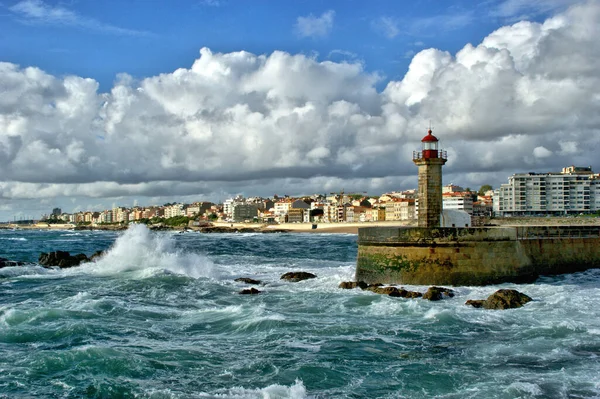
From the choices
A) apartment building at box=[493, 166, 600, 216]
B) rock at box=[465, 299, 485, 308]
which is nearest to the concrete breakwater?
rock at box=[465, 299, 485, 308]

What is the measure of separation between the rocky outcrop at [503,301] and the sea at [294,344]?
353 mm

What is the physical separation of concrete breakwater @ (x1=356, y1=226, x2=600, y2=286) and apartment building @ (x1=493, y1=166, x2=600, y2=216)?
9752 centimetres

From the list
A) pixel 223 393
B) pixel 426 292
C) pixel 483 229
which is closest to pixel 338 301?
pixel 426 292

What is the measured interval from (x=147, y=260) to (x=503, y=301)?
57.0 feet

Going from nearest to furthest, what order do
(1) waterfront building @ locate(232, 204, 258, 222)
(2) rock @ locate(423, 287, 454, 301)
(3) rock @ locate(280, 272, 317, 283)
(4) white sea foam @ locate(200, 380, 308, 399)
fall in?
(4) white sea foam @ locate(200, 380, 308, 399) → (2) rock @ locate(423, 287, 454, 301) → (3) rock @ locate(280, 272, 317, 283) → (1) waterfront building @ locate(232, 204, 258, 222)

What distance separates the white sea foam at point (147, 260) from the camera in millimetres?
24086

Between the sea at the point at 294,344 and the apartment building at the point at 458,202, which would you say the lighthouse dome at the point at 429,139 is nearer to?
the sea at the point at 294,344

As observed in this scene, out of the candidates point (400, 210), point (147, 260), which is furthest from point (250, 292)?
point (400, 210)

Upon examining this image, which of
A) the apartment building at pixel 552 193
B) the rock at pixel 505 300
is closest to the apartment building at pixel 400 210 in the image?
the apartment building at pixel 552 193

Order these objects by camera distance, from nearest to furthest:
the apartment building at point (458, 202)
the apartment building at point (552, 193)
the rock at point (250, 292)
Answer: the rock at point (250, 292), the apartment building at point (552, 193), the apartment building at point (458, 202)

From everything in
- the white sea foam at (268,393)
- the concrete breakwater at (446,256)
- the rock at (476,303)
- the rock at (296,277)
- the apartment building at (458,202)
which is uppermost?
the apartment building at (458,202)

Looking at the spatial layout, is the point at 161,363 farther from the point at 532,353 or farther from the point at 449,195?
the point at 449,195

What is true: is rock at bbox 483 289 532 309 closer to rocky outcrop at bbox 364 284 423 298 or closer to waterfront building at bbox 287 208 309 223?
rocky outcrop at bbox 364 284 423 298

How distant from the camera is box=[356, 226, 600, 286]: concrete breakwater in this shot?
17969mm
